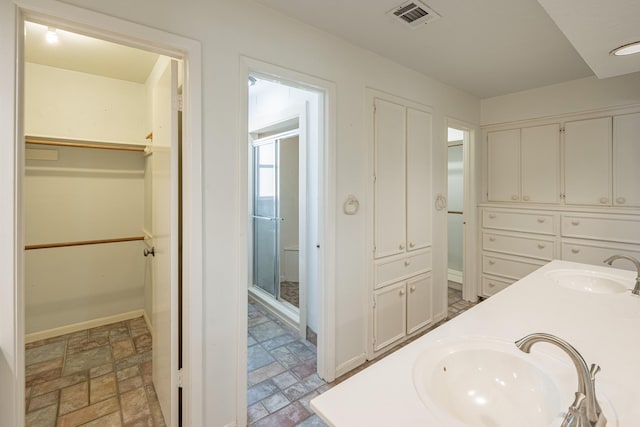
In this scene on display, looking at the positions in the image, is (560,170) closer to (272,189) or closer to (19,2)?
(272,189)

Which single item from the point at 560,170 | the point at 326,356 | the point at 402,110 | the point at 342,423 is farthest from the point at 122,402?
the point at 560,170

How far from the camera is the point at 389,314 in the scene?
99.8 inches

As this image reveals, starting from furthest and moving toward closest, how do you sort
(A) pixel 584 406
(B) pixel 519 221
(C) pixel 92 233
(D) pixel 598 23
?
1. (B) pixel 519 221
2. (C) pixel 92 233
3. (D) pixel 598 23
4. (A) pixel 584 406

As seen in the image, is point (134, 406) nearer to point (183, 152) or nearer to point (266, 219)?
point (183, 152)

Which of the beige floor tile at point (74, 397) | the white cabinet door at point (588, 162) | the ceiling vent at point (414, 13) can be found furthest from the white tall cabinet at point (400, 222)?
the beige floor tile at point (74, 397)

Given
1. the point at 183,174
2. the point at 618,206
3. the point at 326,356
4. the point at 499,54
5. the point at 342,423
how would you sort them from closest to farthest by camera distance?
the point at 342,423 → the point at 183,174 → the point at 326,356 → the point at 499,54 → the point at 618,206

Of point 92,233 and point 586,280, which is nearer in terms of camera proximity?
point 586,280

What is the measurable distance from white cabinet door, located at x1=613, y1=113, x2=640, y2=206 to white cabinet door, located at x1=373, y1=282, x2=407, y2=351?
7.02ft

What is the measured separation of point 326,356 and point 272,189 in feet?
6.40

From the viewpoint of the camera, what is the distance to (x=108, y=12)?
4.22 ft

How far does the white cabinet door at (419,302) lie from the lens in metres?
2.73

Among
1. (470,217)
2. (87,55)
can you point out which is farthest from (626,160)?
(87,55)

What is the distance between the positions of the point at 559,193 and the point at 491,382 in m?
2.91

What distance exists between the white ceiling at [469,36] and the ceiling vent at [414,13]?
4 cm
